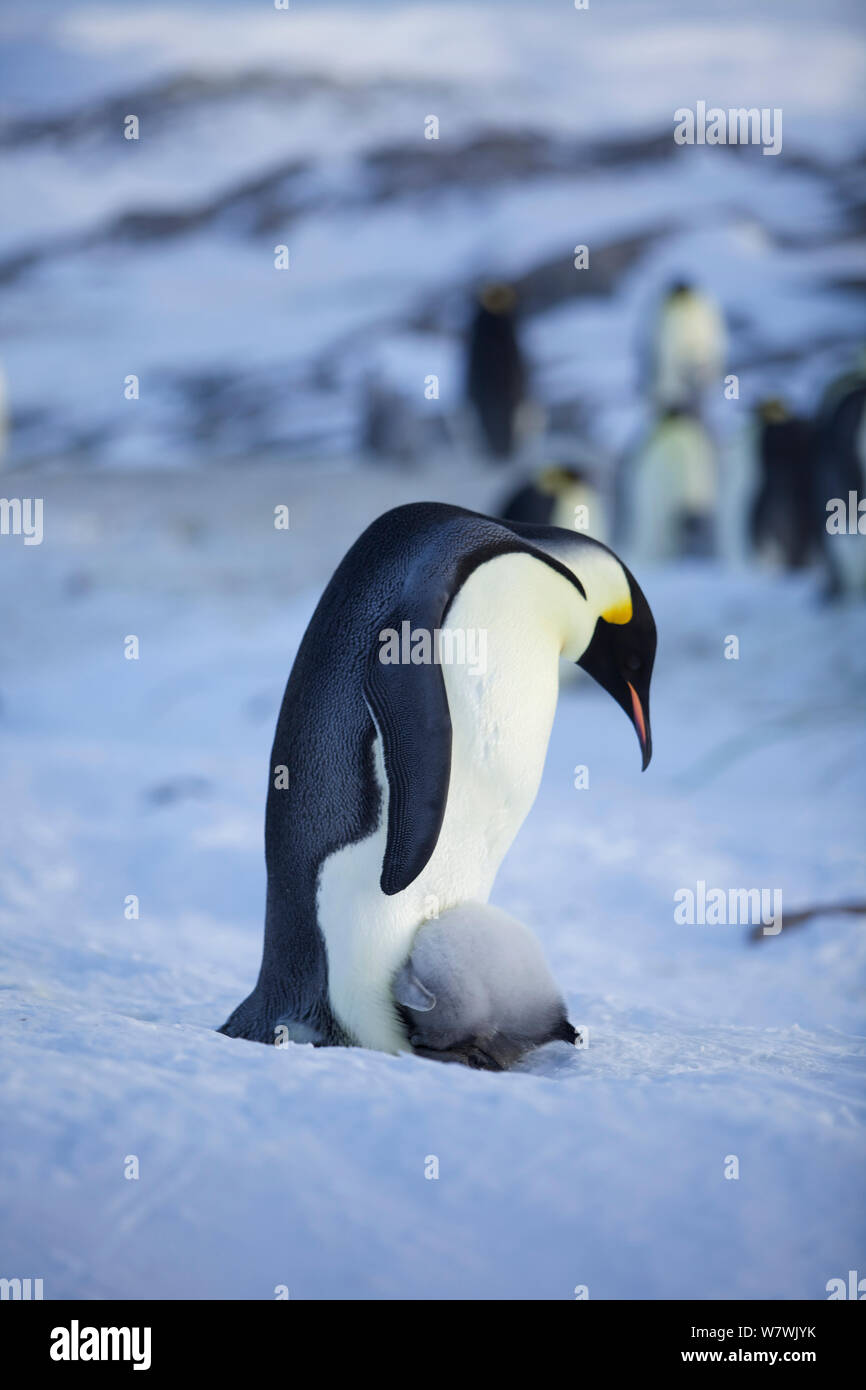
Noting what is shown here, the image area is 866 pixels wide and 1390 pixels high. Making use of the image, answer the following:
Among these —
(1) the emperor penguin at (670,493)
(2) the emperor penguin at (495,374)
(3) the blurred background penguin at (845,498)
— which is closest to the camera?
(3) the blurred background penguin at (845,498)

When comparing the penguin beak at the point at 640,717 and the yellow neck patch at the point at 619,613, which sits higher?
the yellow neck patch at the point at 619,613

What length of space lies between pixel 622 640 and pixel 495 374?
712 centimetres

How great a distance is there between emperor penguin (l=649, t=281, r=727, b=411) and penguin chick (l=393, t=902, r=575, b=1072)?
258 inches

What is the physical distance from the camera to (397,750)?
1635 millimetres

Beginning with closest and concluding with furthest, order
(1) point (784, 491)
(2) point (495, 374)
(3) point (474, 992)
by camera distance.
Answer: (3) point (474, 992)
(1) point (784, 491)
(2) point (495, 374)

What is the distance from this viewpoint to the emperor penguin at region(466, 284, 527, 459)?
28.7 feet

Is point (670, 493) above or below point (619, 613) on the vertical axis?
above

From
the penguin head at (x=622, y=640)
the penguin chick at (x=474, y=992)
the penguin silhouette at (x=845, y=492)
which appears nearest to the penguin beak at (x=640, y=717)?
the penguin head at (x=622, y=640)

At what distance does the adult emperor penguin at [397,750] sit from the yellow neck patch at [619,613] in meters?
0.06

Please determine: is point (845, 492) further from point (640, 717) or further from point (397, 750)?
point (397, 750)

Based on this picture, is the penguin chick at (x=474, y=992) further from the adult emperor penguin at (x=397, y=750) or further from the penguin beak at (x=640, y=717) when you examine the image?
the penguin beak at (x=640, y=717)

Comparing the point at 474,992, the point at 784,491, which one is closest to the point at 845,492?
the point at 784,491

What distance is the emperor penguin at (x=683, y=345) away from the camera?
7.92m
